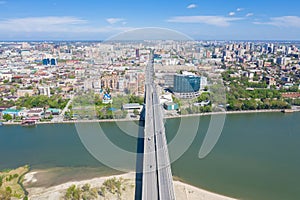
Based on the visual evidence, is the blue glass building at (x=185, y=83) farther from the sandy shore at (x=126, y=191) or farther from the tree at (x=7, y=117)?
the sandy shore at (x=126, y=191)

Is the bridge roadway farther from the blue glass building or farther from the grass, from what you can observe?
the blue glass building

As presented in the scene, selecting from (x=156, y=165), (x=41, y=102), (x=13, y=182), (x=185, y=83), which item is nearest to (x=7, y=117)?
(x=41, y=102)

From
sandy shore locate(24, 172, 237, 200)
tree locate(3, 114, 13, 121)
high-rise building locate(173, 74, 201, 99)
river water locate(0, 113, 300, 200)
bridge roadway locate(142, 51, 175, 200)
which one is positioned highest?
high-rise building locate(173, 74, 201, 99)

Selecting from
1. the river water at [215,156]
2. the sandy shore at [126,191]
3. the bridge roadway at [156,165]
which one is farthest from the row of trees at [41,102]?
the sandy shore at [126,191]

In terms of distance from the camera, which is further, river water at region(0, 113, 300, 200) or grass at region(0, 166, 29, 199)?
river water at region(0, 113, 300, 200)

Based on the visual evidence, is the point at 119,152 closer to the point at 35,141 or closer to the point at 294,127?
the point at 35,141

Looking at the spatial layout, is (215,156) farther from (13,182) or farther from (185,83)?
(185,83)

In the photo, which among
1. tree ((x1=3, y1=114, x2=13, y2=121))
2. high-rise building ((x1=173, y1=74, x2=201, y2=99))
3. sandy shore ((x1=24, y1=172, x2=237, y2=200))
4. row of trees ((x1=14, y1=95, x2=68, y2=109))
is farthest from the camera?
high-rise building ((x1=173, y1=74, x2=201, y2=99))

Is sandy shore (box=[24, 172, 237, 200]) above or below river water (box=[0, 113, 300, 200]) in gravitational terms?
below

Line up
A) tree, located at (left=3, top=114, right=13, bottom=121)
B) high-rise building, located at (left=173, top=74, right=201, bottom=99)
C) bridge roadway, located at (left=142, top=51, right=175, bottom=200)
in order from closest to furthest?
bridge roadway, located at (left=142, top=51, right=175, bottom=200), tree, located at (left=3, top=114, right=13, bottom=121), high-rise building, located at (left=173, top=74, right=201, bottom=99)

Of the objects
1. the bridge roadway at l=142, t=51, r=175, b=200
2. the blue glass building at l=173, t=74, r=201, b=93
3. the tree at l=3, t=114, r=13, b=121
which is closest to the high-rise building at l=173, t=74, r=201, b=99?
the blue glass building at l=173, t=74, r=201, b=93
